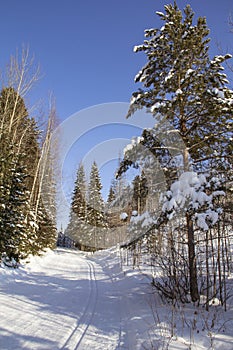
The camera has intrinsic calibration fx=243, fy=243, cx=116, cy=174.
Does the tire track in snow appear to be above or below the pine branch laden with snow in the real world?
below

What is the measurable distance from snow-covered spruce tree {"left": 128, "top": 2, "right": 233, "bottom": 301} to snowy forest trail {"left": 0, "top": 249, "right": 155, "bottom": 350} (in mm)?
2703

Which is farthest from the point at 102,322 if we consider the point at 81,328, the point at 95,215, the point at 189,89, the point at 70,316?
the point at 95,215

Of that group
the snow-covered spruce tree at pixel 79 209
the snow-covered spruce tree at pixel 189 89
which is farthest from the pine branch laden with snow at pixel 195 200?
the snow-covered spruce tree at pixel 79 209

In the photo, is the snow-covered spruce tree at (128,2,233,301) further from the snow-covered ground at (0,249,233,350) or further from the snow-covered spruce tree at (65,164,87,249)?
the snow-covered spruce tree at (65,164,87,249)

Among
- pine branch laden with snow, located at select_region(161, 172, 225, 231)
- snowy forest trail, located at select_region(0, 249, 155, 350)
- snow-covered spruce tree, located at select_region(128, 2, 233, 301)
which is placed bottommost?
snowy forest trail, located at select_region(0, 249, 155, 350)

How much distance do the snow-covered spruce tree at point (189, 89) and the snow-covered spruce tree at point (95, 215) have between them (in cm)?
2823

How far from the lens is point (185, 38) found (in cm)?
711

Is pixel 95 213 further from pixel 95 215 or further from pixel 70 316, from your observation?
pixel 70 316

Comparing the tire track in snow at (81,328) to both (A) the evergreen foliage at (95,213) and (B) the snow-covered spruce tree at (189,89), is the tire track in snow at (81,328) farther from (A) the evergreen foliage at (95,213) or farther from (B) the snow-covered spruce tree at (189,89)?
(A) the evergreen foliage at (95,213)

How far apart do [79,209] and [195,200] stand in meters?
33.2

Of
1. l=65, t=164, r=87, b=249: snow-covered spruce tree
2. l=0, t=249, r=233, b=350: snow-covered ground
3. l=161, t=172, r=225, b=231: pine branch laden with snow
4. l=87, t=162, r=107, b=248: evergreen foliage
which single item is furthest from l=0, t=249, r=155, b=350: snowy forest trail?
l=65, t=164, r=87, b=249: snow-covered spruce tree

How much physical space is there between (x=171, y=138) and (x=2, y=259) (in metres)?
8.84

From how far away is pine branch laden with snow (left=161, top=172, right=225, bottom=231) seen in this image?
5352 mm

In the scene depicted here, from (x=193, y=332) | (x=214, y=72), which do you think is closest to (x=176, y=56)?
(x=214, y=72)
